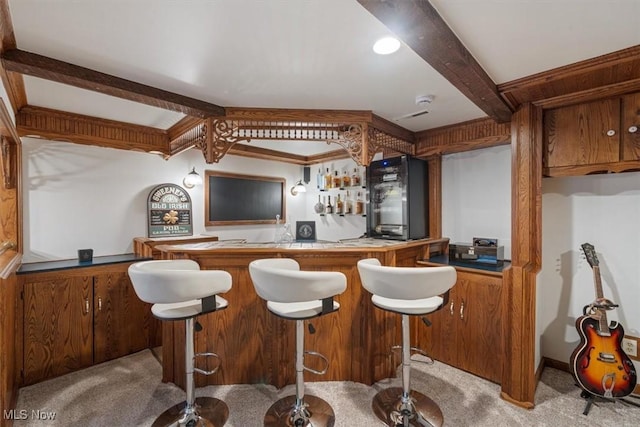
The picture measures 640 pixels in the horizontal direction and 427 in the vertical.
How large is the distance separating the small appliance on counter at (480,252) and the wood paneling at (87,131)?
10.8 ft

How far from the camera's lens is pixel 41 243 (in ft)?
9.09

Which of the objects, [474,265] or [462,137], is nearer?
[474,265]

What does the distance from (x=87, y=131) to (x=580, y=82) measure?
13.2ft

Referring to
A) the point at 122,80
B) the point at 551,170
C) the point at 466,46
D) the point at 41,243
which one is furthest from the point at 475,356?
the point at 41,243

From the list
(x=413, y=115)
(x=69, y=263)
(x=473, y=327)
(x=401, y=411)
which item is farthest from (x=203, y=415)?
(x=413, y=115)

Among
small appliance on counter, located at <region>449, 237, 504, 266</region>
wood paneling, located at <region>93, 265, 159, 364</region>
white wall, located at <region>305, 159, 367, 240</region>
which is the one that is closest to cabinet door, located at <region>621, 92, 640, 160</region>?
small appliance on counter, located at <region>449, 237, 504, 266</region>

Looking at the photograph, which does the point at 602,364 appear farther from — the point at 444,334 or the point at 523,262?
the point at 444,334

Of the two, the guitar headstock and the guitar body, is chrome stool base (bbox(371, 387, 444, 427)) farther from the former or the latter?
the guitar headstock

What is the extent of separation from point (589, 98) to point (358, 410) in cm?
268

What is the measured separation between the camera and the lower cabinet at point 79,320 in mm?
2412

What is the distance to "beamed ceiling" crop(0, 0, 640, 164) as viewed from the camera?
1293 mm

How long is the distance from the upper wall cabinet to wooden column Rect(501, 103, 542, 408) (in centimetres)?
13

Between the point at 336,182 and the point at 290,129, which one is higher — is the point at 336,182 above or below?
below

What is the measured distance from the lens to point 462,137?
116 inches
